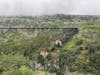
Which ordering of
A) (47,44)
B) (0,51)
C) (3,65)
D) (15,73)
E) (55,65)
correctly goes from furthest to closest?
(47,44) → (0,51) → (55,65) → (3,65) → (15,73)

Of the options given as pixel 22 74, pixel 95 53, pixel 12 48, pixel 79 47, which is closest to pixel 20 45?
pixel 12 48

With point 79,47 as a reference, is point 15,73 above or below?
above

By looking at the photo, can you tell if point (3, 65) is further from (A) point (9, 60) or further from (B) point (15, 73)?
(B) point (15, 73)

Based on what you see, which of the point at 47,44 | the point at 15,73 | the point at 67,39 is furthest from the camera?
the point at 67,39

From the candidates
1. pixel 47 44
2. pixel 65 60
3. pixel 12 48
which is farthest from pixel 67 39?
pixel 65 60

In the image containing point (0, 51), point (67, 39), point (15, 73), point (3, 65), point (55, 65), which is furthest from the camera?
point (67, 39)

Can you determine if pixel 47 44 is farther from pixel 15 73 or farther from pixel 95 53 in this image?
pixel 15 73

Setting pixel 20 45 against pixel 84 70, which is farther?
pixel 20 45

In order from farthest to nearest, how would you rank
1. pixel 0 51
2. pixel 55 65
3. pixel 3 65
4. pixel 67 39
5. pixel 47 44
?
1. pixel 67 39
2. pixel 47 44
3. pixel 0 51
4. pixel 55 65
5. pixel 3 65

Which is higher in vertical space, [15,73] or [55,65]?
[15,73]
